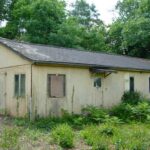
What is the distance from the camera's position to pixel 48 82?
1591 cm

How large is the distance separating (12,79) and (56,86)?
2.41 meters

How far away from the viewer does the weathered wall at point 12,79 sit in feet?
51.7

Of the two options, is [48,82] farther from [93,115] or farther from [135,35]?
[135,35]

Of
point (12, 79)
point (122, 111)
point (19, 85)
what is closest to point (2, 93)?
point (12, 79)

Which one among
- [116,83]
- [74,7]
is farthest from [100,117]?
[74,7]

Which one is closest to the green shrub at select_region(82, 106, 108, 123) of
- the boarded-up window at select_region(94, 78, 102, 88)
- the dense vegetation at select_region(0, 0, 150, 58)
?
the boarded-up window at select_region(94, 78, 102, 88)

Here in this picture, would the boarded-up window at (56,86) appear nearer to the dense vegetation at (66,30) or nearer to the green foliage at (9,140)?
the green foliage at (9,140)

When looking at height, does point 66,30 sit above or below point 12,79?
above

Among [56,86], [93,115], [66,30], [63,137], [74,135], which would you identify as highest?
[66,30]

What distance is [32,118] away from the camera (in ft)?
49.8

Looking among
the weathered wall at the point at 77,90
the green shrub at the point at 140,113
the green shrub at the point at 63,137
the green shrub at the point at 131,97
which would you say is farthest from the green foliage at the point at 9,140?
the green shrub at the point at 131,97

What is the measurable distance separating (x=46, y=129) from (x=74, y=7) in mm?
42653

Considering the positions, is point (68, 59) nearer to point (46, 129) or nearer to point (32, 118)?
point (32, 118)

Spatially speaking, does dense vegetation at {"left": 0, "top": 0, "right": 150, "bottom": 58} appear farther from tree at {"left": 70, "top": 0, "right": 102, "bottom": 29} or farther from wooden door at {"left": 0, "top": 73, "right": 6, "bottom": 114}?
wooden door at {"left": 0, "top": 73, "right": 6, "bottom": 114}
